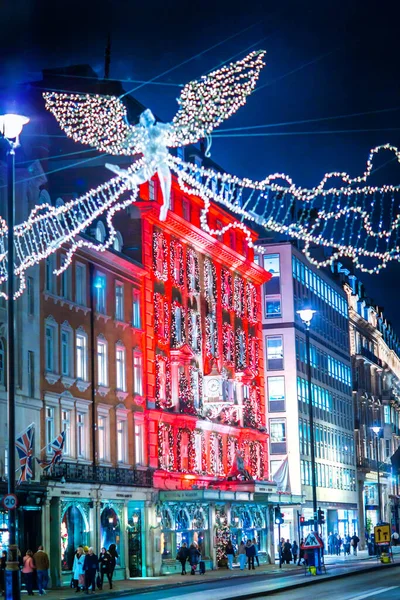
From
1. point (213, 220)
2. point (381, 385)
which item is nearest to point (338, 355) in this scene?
point (381, 385)

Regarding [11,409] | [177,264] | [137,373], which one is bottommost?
[11,409]

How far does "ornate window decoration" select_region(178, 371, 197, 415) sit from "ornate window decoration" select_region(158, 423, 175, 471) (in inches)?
67.3

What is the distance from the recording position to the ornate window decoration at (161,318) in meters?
60.9

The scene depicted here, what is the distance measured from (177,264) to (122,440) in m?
11.7

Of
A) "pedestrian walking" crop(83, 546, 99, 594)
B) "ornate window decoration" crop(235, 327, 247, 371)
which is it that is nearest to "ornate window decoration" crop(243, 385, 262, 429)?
"ornate window decoration" crop(235, 327, 247, 371)

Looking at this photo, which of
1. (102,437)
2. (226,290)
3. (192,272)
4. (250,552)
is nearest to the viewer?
(102,437)

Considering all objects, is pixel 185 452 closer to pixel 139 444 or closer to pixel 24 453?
pixel 139 444

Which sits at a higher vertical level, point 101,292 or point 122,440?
point 101,292

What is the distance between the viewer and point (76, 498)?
49500mm

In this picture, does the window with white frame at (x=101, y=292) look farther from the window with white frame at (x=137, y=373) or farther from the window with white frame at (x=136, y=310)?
the window with white frame at (x=137, y=373)

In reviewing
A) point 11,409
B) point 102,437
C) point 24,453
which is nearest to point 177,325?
point 102,437

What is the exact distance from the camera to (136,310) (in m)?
59.0

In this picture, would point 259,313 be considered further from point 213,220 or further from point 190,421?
point 190,421

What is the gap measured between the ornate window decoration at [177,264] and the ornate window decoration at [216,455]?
907 cm
